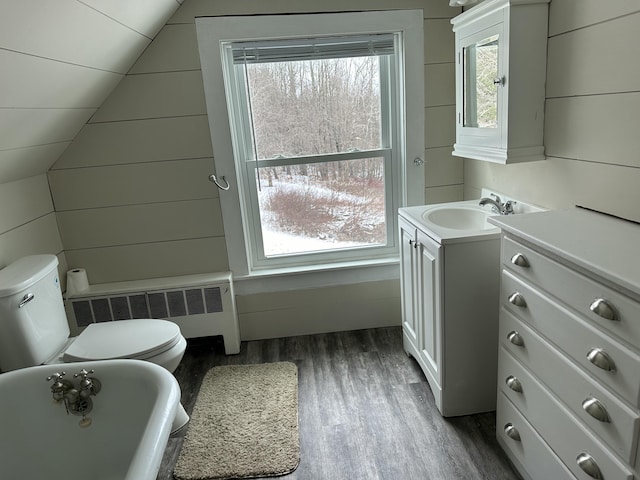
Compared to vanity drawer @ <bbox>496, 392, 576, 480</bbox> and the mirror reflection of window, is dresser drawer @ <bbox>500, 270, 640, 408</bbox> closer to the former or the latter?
vanity drawer @ <bbox>496, 392, 576, 480</bbox>

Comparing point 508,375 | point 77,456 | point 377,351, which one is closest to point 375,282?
point 377,351

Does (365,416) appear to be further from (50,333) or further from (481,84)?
(481,84)

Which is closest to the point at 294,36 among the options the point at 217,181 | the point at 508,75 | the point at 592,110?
the point at 217,181

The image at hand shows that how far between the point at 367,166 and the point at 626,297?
1.88m

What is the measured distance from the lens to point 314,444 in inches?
78.1

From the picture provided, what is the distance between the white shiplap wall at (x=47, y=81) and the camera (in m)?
1.41

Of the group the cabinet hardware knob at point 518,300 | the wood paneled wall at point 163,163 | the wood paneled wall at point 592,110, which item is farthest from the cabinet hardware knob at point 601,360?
the wood paneled wall at point 163,163

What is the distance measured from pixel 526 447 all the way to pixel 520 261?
68 cm

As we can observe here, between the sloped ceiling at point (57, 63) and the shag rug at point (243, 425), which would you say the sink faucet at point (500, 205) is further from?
the sloped ceiling at point (57, 63)

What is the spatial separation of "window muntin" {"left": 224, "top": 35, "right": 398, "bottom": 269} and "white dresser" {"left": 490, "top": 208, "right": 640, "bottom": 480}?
51.4 inches

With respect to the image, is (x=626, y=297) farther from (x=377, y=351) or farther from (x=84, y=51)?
(x=84, y=51)

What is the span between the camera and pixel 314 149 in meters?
2.73

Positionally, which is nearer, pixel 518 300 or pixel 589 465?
pixel 589 465

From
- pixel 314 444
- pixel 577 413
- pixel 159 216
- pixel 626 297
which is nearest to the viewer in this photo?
pixel 626 297
